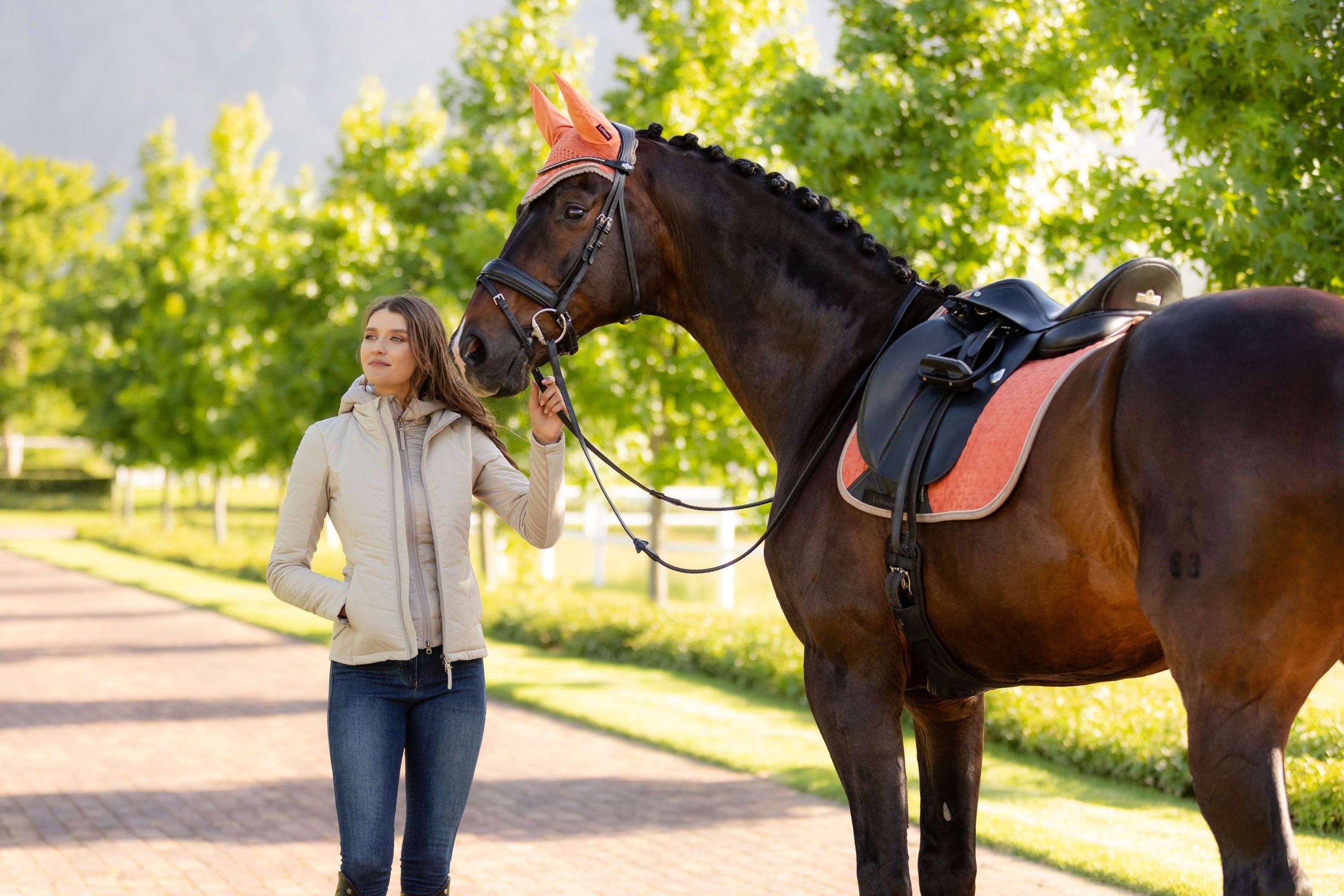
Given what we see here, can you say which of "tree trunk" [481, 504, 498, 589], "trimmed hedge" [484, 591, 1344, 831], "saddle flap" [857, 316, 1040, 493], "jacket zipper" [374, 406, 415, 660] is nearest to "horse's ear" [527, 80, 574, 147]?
"jacket zipper" [374, 406, 415, 660]

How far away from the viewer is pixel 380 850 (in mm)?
3256

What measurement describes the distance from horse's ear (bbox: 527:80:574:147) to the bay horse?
0.68ft

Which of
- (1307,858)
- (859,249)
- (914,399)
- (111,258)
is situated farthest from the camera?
(111,258)

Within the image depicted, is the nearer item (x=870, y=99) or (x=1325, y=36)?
(x=1325, y=36)

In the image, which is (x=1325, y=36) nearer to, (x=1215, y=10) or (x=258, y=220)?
(x=1215, y=10)

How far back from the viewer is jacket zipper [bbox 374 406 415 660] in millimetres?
3295

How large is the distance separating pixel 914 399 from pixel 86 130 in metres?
152

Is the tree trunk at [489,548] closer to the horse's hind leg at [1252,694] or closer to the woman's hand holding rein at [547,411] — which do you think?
the woman's hand holding rein at [547,411]

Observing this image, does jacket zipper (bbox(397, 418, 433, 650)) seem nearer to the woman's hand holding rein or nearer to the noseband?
the woman's hand holding rein

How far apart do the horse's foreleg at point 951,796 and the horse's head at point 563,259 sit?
141 centimetres

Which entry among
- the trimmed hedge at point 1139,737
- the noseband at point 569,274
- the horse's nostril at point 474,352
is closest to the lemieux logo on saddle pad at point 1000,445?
the noseband at point 569,274

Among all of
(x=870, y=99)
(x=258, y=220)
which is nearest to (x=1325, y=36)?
(x=870, y=99)

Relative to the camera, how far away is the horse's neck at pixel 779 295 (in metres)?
3.21

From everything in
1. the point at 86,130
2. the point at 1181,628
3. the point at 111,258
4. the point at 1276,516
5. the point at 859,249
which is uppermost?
the point at 86,130
